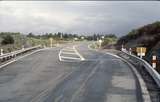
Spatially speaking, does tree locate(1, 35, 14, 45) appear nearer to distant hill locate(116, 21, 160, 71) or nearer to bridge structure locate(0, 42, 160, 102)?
distant hill locate(116, 21, 160, 71)

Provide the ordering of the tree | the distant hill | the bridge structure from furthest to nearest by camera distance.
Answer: the tree < the distant hill < the bridge structure

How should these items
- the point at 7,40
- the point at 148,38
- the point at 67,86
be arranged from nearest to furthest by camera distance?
the point at 67,86, the point at 148,38, the point at 7,40

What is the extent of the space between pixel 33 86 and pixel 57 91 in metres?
1.86

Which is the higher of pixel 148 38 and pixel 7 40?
pixel 148 38

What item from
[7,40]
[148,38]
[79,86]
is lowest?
[7,40]

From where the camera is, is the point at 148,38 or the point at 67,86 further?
the point at 148,38

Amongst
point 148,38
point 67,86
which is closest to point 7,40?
point 148,38

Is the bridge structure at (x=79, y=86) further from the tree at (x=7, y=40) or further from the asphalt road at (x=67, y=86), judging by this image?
the tree at (x=7, y=40)

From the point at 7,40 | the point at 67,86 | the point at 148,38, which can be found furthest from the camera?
the point at 7,40

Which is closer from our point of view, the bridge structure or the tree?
the bridge structure

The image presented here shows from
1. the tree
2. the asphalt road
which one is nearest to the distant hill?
the tree

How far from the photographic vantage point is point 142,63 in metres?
24.3

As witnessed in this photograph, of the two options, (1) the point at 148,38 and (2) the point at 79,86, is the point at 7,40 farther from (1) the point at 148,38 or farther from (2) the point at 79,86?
(2) the point at 79,86

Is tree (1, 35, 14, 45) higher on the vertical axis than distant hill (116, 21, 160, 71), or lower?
lower
